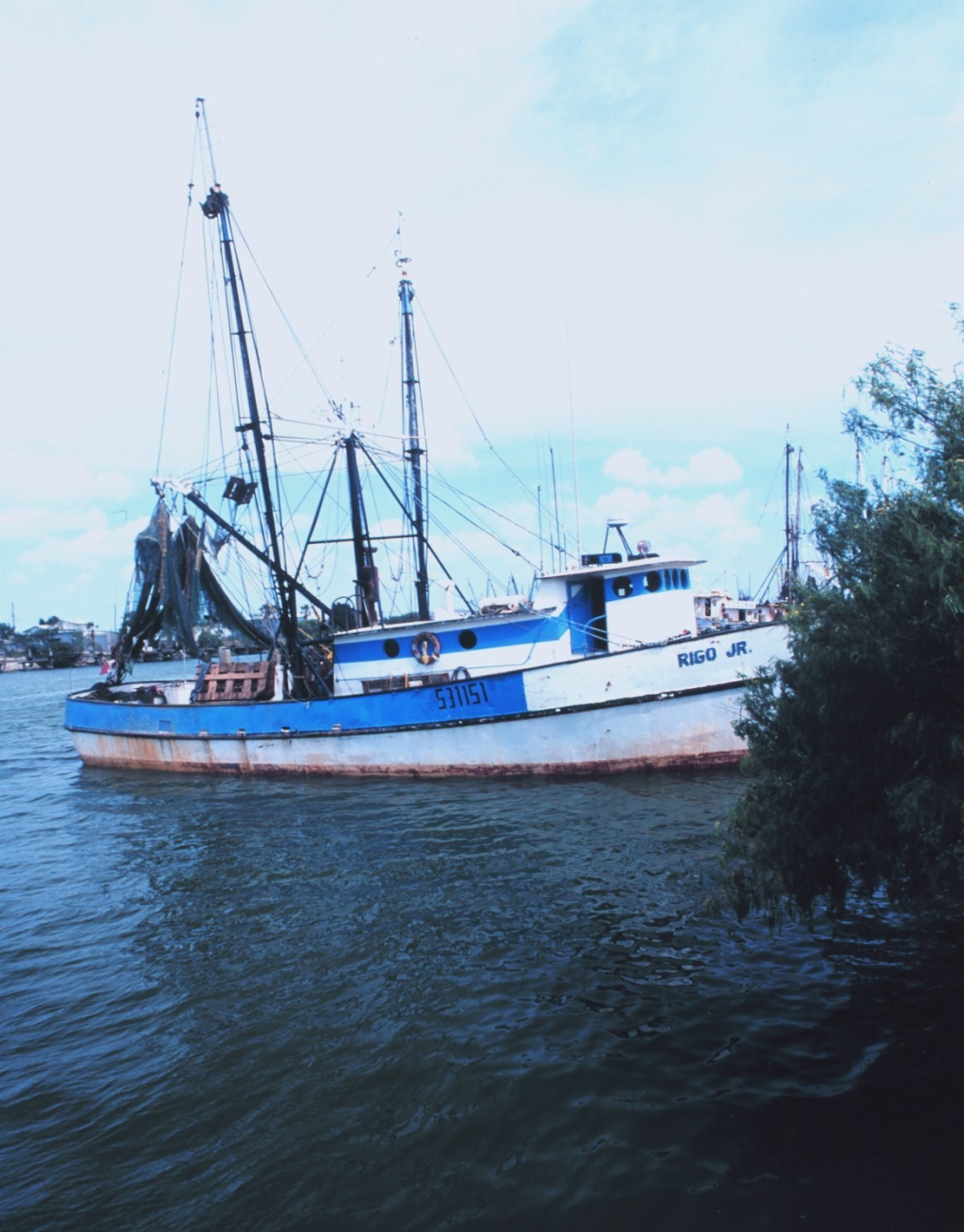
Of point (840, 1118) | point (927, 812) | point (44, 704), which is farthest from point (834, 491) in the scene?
point (44, 704)

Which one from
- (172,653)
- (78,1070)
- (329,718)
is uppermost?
(172,653)

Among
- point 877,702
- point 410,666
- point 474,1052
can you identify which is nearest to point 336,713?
point 410,666

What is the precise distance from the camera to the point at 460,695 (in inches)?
711

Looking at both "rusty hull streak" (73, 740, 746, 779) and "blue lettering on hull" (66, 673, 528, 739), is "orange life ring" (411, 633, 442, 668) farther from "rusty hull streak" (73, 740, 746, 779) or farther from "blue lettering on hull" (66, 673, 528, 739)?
"rusty hull streak" (73, 740, 746, 779)

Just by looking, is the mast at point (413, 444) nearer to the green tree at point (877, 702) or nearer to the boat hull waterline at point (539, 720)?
the boat hull waterline at point (539, 720)

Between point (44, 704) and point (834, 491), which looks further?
point (44, 704)

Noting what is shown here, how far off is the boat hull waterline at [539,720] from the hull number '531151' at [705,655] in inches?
0.8

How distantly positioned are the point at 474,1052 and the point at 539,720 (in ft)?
34.8

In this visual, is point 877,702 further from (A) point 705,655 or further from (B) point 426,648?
(B) point 426,648

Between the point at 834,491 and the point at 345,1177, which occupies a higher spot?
the point at 834,491

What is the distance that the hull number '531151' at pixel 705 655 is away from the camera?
1659cm

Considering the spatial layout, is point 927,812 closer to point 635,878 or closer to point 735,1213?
point 735,1213

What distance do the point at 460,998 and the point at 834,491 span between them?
18.8ft

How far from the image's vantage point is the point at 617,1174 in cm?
527
